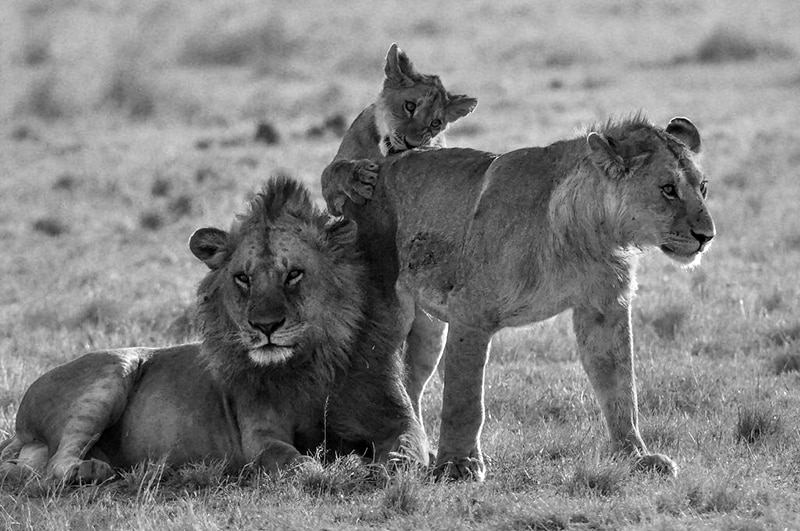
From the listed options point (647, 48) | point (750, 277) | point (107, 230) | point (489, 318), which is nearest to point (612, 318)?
point (489, 318)

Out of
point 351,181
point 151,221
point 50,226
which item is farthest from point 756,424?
point 50,226

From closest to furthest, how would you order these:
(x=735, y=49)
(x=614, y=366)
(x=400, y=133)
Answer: (x=614, y=366) → (x=400, y=133) → (x=735, y=49)

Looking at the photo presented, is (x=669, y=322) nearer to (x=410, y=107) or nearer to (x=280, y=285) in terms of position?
(x=410, y=107)

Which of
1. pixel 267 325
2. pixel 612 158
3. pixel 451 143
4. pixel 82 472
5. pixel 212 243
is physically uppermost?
pixel 612 158

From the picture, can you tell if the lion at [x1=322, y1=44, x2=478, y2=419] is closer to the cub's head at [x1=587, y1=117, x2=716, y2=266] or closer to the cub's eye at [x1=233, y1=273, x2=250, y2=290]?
the cub's eye at [x1=233, y1=273, x2=250, y2=290]

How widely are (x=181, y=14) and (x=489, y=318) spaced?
79.6 feet

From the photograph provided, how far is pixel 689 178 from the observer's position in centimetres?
514

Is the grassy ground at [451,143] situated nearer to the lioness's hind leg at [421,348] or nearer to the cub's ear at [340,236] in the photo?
the lioness's hind leg at [421,348]

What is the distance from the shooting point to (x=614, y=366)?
221 inches

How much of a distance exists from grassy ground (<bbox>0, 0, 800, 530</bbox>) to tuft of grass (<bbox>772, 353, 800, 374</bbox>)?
0.02 metres

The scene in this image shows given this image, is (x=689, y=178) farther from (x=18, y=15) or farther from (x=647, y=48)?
(x=18, y=15)

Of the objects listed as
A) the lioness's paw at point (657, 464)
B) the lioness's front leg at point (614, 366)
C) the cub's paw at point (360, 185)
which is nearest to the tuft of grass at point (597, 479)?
the lioness's paw at point (657, 464)

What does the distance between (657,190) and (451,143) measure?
29.8 ft

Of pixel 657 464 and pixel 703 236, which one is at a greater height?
pixel 703 236
